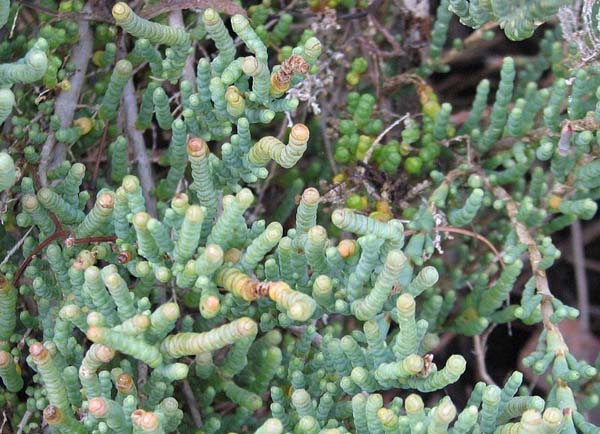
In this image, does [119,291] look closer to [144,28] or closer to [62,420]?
[62,420]

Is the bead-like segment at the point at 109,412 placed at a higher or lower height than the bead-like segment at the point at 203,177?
lower

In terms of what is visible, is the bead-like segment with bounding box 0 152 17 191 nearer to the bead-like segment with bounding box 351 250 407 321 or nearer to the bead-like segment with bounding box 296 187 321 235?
the bead-like segment with bounding box 296 187 321 235

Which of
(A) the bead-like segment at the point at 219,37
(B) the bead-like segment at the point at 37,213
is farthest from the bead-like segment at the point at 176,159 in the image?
(B) the bead-like segment at the point at 37,213

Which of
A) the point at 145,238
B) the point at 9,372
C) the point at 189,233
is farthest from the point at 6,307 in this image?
the point at 189,233

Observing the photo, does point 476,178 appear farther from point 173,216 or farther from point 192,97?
point 173,216

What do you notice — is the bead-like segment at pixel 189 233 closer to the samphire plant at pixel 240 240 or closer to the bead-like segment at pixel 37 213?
the samphire plant at pixel 240 240

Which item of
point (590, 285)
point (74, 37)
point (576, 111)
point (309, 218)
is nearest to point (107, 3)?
point (74, 37)

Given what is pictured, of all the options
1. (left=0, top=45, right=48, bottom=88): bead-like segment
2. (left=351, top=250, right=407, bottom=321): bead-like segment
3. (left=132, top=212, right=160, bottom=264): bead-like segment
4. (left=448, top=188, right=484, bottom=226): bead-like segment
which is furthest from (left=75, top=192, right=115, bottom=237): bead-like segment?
(left=448, top=188, right=484, bottom=226): bead-like segment
